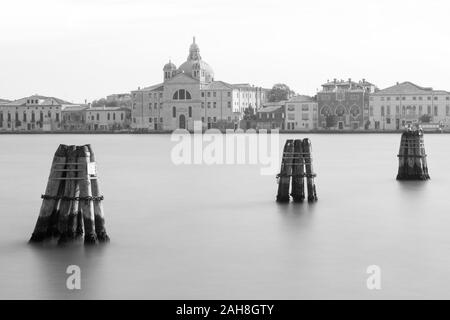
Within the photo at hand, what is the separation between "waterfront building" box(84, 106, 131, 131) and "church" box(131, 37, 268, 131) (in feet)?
26.4

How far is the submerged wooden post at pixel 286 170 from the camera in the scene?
69.1 feet

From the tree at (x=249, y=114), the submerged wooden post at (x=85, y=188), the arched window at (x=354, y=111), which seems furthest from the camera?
the tree at (x=249, y=114)

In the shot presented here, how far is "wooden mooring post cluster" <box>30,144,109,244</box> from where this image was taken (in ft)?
49.9

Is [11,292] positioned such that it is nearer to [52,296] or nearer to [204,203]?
[52,296]

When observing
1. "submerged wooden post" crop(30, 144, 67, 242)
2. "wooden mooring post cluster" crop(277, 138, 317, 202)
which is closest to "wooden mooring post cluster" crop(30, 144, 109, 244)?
"submerged wooden post" crop(30, 144, 67, 242)

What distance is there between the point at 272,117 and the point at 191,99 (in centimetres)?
1451

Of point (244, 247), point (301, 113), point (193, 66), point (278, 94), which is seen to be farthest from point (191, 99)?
point (244, 247)

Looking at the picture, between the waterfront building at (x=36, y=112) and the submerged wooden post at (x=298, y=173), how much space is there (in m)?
145

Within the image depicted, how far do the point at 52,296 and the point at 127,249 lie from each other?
3.97 metres

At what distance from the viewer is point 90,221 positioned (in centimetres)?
1564

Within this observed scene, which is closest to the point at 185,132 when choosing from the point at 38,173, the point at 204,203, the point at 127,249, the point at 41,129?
the point at 41,129

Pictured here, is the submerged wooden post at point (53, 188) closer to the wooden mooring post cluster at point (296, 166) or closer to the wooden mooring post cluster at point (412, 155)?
the wooden mooring post cluster at point (296, 166)

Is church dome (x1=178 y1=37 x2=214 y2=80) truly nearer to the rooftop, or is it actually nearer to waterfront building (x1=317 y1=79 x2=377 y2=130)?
waterfront building (x1=317 y1=79 x2=377 y2=130)

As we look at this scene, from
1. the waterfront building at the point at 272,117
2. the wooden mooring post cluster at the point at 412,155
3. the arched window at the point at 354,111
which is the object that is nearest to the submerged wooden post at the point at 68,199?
the wooden mooring post cluster at the point at 412,155
